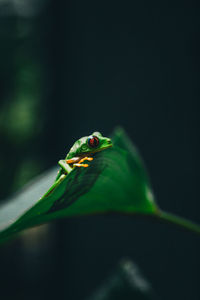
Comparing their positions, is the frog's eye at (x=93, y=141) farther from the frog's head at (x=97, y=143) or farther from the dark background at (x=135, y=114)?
the dark background at (x=135, y=114)

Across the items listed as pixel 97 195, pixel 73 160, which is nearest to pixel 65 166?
pixel 73 160

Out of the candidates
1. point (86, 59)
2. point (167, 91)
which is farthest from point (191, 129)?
point (86, 59)

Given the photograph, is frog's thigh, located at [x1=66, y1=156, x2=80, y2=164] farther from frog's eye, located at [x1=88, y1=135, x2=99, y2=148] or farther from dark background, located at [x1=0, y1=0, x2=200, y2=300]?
dark background, located at [x1=0, y1=0, x2=200, y2=300]

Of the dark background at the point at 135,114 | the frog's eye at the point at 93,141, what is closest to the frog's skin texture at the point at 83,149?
the frog's eye at the point at 93,141

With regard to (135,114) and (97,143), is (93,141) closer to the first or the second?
(97,143)

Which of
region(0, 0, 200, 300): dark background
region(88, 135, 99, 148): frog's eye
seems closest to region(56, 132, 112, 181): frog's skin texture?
region(88, 135, 99, 148): frog's eye
